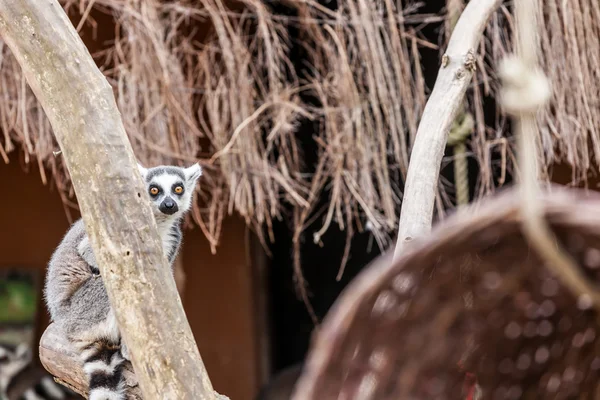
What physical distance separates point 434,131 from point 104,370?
1.18 m

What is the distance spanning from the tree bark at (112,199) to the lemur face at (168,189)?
3.82 ft

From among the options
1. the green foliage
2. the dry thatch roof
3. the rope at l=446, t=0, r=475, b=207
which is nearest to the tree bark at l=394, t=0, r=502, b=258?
the rope at l=446, t=0, r=475, b=207

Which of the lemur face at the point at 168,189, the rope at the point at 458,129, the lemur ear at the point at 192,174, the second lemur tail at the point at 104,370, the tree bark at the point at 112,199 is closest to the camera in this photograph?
the tree bark at the point at 112,199

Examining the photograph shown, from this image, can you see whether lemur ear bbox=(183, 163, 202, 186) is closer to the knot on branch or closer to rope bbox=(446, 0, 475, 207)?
rope bbox=(446, 0, 475, 207)

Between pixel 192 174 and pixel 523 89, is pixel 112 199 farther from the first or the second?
pixel 192 174

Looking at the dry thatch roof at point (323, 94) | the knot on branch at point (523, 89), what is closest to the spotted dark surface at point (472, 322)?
the knot on branch at point (523, 89)

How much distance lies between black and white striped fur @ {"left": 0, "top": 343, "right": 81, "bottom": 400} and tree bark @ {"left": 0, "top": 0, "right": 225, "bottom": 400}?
10.5 feet

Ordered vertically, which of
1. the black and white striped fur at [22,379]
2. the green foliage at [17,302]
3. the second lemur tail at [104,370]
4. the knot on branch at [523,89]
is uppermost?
the knot on branch at [523,89]

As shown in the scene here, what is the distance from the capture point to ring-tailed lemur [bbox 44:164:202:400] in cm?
240

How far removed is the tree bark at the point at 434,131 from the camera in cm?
211

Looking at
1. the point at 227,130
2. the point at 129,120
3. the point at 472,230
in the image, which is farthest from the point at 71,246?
the point at 472,230

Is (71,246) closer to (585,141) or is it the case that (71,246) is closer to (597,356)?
(597,356)

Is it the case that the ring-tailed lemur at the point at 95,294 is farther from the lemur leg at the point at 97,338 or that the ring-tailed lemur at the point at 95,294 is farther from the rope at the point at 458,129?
the rope at the point at 458,129

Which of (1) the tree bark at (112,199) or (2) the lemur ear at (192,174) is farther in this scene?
(2) the lemur ear at (192,174)
